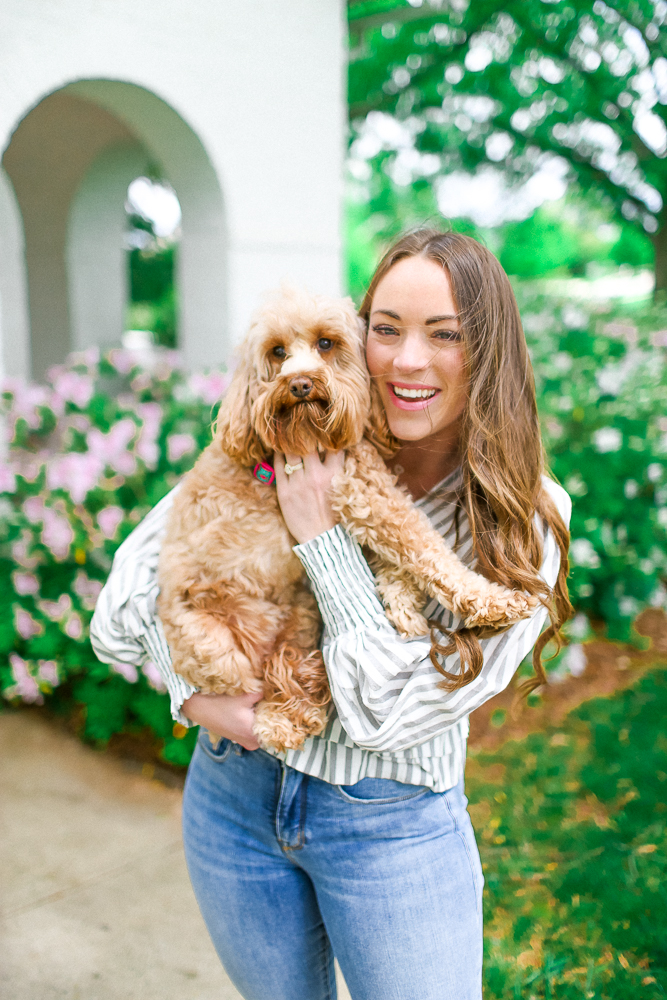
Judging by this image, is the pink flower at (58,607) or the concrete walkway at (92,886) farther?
→ the pink flower at (58,607)

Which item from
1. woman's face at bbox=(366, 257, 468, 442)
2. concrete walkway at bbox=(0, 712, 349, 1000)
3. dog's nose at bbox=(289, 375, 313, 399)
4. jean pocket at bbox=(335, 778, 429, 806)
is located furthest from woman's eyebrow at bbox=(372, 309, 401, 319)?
concrete walkway at bbox=(0, 712, 349, 1000)

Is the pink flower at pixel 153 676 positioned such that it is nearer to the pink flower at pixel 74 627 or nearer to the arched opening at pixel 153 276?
the pink flower at pixel 74 627

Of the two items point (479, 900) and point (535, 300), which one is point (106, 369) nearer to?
point (535, 300)

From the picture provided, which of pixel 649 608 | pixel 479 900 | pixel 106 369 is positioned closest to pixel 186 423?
pixel 106 369

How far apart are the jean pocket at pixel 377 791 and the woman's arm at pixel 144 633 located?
0.29m

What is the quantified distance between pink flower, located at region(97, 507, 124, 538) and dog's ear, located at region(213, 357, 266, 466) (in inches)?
62.6

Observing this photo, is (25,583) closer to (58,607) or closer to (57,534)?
(58,607)

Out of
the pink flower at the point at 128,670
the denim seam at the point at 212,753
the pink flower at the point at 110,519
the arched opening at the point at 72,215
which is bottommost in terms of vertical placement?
→ the pink flower at the point at 128,670

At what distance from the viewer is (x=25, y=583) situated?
12.7ft

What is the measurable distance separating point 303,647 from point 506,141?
12523 mm

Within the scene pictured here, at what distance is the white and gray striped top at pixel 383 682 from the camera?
1393 millimetres

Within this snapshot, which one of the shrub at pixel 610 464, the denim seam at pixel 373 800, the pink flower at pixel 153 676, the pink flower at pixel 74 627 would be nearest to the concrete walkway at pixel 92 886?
the pink flower at pixel 153 676

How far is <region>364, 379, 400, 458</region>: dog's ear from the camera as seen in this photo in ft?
6.14

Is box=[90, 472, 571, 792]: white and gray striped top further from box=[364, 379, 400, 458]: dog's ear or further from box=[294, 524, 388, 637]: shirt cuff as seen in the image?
box=[364, 379, 400, 458]: dog's ear
